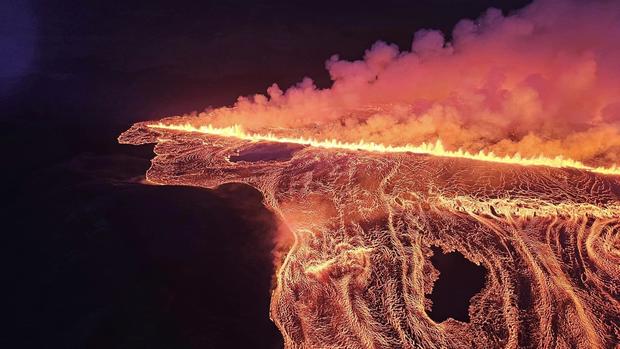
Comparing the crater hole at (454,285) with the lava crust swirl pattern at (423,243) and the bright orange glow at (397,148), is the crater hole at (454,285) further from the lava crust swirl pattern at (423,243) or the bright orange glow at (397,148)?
the bright orange glow at (397,148)

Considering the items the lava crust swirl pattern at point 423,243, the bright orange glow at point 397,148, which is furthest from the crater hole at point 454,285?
the bright orange glow at point 397,148

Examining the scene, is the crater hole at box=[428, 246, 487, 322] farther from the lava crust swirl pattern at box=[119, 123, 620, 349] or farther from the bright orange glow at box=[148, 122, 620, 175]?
the bright orange glow at box=[148, 122, 620, 175]

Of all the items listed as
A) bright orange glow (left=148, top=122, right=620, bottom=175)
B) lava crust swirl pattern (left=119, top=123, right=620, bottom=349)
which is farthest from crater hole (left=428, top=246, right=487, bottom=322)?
bright orange glow (left=148, top=122, right=620, bottom=175)

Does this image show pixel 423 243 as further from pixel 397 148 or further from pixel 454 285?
pixel 397 148

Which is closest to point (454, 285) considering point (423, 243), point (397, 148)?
point (423, 243)

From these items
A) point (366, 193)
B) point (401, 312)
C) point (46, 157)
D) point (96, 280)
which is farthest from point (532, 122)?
point (46, 157)

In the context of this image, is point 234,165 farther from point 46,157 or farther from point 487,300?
point 487,300
